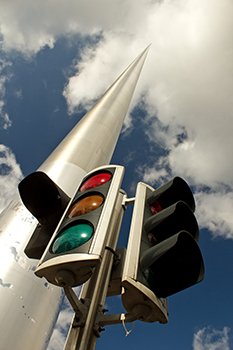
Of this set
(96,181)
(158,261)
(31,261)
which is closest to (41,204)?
(96,181)

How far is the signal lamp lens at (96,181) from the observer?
8.89ft

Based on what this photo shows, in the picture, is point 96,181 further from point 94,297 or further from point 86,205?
point 94,297

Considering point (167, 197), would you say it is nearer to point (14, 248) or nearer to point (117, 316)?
point (117, 316)

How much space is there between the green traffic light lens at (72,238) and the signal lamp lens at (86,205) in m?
0.18

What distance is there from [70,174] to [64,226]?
3.58 metres

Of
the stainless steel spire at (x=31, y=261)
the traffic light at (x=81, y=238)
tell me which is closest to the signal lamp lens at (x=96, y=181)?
the traffic light at (x=81, y=238)

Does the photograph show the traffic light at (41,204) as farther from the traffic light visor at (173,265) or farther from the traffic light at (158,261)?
the traffic light visor at (173,265)

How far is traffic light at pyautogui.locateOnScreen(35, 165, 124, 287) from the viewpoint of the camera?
1909 millimetres

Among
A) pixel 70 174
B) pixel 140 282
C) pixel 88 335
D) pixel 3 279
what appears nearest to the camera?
pixel 140 282

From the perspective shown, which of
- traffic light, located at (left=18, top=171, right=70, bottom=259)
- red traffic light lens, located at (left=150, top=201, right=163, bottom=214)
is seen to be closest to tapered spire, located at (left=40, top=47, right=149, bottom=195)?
traffic light, located at (left=18, top=171, right=70, bottom=259)

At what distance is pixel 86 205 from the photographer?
2459 millimetres

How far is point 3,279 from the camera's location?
3.88 meters

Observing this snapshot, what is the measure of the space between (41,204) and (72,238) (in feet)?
2.89

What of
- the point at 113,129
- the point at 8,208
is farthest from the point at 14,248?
the point at 113,129
